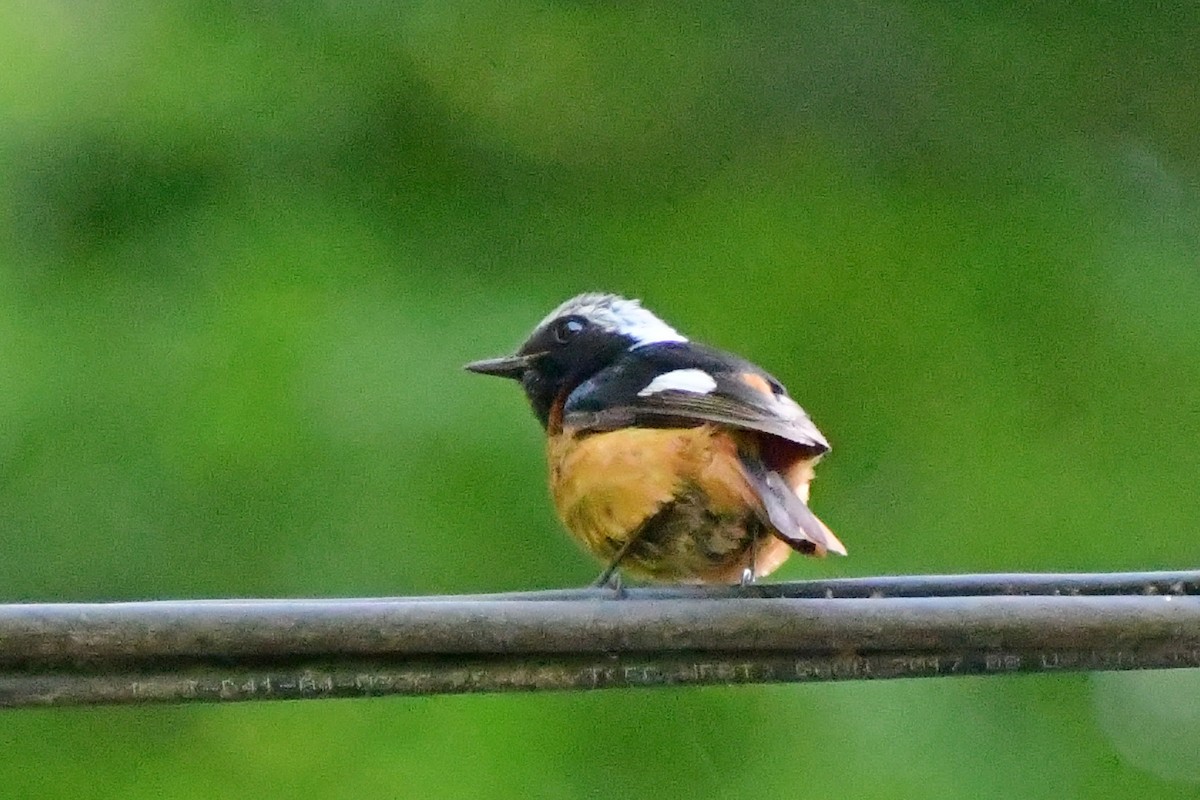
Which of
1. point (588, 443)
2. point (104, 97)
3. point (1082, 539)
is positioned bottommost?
point (1082, 539)

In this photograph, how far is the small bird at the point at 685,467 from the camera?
3.07 metres

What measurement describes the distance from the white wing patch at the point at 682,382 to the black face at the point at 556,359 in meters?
0.49

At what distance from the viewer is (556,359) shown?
3.99 metres

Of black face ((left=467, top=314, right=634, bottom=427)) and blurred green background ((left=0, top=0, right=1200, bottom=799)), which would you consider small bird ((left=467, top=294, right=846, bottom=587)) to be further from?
blurred green background ((left=0, top=0, right=1200, bottom=799))

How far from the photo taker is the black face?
3.90 metres

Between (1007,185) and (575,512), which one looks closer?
(575,512)

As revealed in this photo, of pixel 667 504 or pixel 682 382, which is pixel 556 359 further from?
pixel 667 504

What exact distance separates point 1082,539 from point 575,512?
1.58 meters

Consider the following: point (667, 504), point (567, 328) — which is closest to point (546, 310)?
point (567, 328)

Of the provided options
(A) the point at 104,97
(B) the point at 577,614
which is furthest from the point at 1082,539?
(A) the point at 104,97

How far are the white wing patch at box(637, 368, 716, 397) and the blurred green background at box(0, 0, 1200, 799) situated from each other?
0.85 m

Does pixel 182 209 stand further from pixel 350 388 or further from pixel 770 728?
pixel 770 728

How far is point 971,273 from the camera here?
4.52 metres

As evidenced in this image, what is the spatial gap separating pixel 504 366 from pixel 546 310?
44 cm
